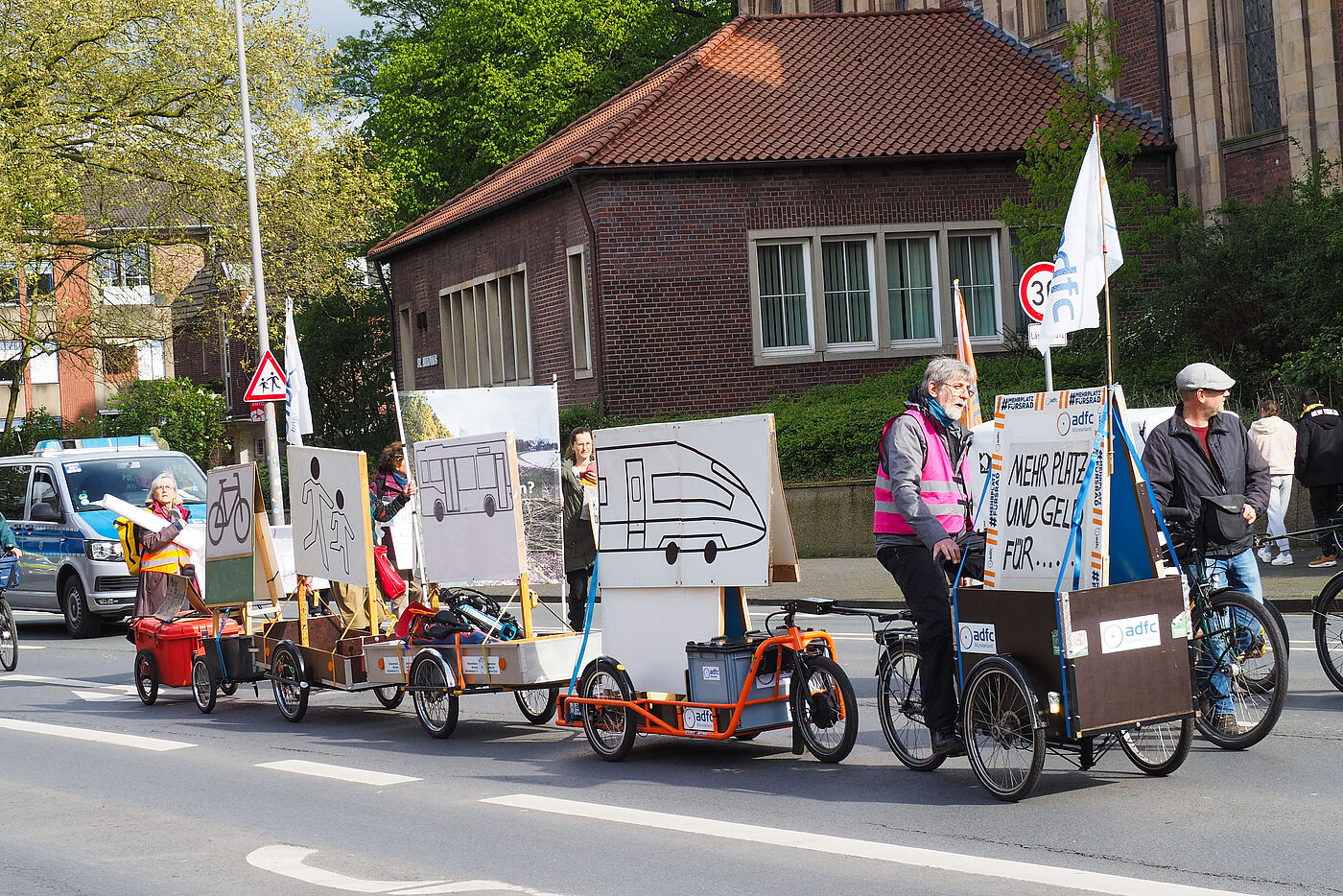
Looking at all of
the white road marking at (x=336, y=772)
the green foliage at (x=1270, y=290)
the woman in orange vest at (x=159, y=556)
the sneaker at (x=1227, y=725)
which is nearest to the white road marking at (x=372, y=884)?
the white road marking at (x=336, y=772)

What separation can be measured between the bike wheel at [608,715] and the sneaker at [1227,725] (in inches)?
125

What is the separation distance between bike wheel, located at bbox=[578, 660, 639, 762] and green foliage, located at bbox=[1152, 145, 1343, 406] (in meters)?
13.5

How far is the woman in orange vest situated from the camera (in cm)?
1375

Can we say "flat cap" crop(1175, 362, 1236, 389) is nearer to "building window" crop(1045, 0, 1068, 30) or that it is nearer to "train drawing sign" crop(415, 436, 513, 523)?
"train drawing sign" crop(415, 436, 513, 523)

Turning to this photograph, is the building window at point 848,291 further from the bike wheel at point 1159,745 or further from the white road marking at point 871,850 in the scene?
the white road marking at point 871,850

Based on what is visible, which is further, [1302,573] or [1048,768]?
[1302,573]

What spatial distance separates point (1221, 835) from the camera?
22.2 feet

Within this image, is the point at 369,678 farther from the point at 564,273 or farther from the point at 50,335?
the point at 50,335

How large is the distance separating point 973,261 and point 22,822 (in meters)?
25.1

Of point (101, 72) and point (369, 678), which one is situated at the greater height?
point (101, 72)

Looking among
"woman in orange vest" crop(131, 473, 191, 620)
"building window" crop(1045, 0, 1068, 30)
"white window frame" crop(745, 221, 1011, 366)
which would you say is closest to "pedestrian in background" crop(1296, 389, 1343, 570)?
"woman in orange vest" crop(131, 473, 191, 620)

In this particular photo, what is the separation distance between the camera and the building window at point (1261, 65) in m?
28.9

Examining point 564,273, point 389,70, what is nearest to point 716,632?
point 564,273

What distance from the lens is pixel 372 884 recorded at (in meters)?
6.68
